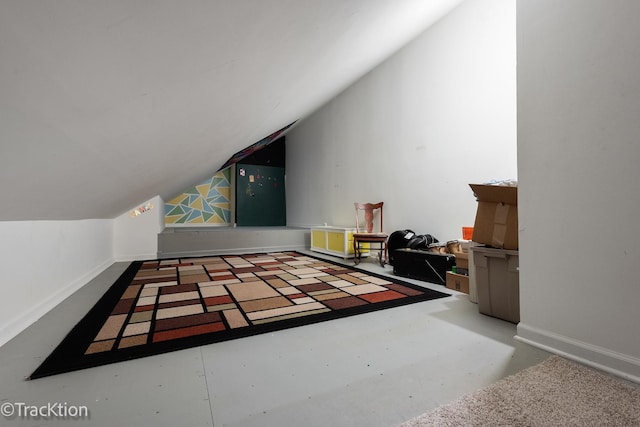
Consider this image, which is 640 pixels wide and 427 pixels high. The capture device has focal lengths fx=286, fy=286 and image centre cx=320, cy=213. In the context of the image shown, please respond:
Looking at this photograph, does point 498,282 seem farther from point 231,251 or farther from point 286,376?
point 231,251

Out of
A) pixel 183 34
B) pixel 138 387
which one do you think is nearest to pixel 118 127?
pixel 183 34

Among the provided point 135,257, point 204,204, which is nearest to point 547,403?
point 135,257

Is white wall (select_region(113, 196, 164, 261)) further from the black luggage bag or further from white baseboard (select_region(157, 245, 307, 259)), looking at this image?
the black luggage bag

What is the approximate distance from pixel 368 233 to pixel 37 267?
3.21 meters

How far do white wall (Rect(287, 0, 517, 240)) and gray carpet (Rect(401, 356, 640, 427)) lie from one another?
79.5 inches

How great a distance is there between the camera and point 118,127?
44.9 inches

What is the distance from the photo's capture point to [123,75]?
0.83 m

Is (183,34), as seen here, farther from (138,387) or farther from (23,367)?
(23,367)

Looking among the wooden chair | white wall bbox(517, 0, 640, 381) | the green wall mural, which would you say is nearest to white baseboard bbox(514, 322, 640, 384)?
white wall bbox(517, 0, 640, 381)

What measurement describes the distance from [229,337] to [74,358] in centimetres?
68

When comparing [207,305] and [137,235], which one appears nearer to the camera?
[207,305]

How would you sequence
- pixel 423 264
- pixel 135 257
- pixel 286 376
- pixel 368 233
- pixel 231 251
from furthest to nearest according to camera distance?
pixel 231 251, pixel 135 257, pixel 368 233, pixel 423 264, pixel 286 376

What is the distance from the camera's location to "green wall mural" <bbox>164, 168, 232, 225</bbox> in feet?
24.0

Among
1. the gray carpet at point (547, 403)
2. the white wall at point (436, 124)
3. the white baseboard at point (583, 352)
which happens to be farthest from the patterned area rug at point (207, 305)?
the white wall at point (436, 124)
